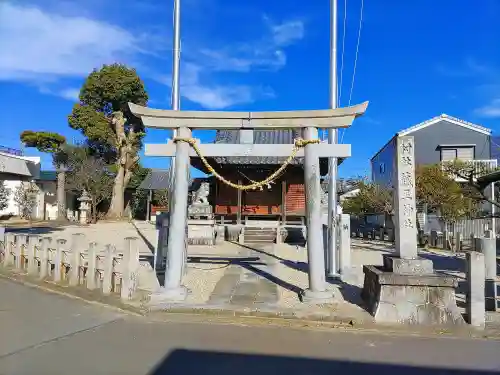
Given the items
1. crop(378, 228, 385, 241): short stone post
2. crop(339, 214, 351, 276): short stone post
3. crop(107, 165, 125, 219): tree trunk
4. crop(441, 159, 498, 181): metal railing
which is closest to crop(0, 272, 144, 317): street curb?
crop(339, 214, 351, 276): short stone post

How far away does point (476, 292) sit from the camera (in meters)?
6.35

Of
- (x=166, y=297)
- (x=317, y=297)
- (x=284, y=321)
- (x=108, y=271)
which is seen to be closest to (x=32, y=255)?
(x=108, y=271)

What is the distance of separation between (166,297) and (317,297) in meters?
2.85

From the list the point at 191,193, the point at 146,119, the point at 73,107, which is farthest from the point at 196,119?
the point at 73,107

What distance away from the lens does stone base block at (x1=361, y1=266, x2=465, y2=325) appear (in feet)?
20.9

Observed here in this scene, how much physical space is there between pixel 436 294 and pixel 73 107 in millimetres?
35803

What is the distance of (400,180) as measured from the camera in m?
7.21

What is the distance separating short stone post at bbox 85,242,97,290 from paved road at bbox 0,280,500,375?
71.5 inches

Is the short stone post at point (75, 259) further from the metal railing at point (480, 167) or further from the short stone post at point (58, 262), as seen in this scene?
the metal railing at point (480, 167)

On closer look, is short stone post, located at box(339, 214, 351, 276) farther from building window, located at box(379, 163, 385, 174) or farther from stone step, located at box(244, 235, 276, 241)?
building window, located at box(379, 163, 385, 174)

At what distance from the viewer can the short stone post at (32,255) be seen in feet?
34.2

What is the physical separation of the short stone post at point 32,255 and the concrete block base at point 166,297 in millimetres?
4592

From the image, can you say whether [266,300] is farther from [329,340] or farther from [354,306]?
[329,340]

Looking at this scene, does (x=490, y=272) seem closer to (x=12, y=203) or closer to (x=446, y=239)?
(x=446, y=239)
